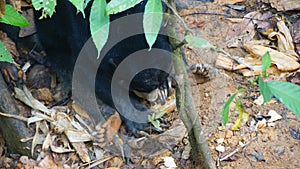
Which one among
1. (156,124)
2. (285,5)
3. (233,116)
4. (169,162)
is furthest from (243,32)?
(169,162)

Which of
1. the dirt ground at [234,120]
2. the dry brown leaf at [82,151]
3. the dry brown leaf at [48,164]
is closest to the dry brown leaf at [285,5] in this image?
the dirt ground at [234,120]

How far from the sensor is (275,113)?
2137 millimetres

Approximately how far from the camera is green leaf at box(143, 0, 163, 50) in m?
1.17

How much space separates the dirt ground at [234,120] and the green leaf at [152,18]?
71 cm

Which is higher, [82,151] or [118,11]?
[118,11]

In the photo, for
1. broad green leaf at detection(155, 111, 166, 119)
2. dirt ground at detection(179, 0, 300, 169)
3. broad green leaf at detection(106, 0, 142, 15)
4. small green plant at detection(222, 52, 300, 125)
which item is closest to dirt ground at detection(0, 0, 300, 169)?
dirt ground at detection(179, 0, 300, 169)

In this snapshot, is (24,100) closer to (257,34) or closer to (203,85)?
(203,85)

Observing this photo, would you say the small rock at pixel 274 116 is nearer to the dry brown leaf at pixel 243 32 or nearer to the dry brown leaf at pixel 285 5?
the dry brown leaf at pixel 243 32

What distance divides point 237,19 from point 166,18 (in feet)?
3.72

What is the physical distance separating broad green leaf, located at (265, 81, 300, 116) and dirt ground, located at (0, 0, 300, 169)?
0.68 m

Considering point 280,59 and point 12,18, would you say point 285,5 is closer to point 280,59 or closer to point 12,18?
point 280,59

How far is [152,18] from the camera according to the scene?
1186 millimetres

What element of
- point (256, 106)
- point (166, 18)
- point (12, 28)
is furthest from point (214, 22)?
point (12, 28)

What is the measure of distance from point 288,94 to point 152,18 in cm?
41
